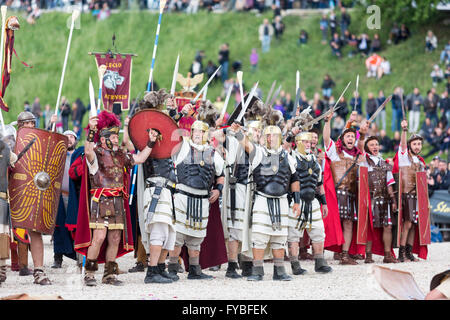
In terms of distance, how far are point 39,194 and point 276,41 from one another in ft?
76.2

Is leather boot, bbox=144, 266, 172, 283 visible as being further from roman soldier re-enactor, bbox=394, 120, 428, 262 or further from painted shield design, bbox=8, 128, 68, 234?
roman soldier re-enactor, bbox=394, 120, 428, 262

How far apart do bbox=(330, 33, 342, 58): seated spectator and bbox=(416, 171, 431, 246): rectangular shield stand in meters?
17.1

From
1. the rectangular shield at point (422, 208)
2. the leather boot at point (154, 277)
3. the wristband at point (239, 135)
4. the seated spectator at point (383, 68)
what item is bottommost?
the leather boot at point (154, 277)

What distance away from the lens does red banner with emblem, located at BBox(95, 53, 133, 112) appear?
1096cm

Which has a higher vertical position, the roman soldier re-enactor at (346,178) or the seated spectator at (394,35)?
the seated spectator at (394,35)

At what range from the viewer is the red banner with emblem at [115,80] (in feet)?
36.0


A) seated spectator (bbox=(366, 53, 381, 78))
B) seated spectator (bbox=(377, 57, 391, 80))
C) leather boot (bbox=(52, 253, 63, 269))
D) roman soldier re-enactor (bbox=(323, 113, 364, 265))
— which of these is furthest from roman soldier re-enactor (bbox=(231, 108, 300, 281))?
seated spectator (bbox=(366, 53, 381, 78))

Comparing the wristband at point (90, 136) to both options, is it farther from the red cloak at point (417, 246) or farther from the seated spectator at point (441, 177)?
the seated spectator at point (441, 177)

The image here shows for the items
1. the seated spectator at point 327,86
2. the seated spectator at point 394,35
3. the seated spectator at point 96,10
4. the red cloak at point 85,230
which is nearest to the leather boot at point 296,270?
the red cloak at point 85,230

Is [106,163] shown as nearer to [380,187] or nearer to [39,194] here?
[39,194]

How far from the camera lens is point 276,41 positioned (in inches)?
1217

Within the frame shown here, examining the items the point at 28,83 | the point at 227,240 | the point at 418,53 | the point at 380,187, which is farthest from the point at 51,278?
the point at 28,83

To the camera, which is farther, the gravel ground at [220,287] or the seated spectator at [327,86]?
the seated spectator at [327,86]

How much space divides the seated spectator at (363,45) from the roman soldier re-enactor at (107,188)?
65.3 feet
